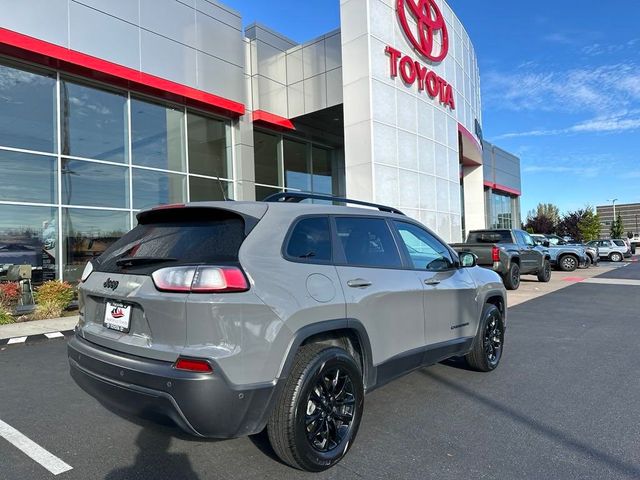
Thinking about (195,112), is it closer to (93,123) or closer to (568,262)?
(93,123)

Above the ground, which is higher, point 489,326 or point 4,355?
point 489,326

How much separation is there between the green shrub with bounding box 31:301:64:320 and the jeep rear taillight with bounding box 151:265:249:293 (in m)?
7.99

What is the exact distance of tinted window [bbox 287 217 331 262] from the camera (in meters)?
3.15

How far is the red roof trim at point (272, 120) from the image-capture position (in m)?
15.7

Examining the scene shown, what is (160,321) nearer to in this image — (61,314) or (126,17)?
(61,314)

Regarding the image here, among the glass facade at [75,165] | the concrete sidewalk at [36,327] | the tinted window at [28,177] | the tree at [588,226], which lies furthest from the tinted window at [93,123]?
the tree at [588,226]

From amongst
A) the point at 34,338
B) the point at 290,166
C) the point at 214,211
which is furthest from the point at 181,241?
the point at 290,166

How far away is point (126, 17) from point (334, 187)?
420 inches

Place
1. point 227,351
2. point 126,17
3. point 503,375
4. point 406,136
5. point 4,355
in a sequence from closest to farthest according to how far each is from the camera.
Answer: point 227,351 → point 503,375 → point 4,355 → point 126,17 → point 406,136

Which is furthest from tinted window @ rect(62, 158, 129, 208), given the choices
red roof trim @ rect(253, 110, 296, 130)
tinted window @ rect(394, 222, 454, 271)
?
tinted window @ rect(394, 222, 454, 271)

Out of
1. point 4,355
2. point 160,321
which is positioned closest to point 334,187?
point 4,355

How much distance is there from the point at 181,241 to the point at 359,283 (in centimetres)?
127

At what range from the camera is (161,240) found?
3.19 meters

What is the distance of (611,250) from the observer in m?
30.6
